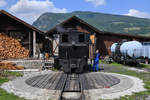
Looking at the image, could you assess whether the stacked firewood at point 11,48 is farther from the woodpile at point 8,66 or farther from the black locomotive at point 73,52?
the black locomotive at point 73,52

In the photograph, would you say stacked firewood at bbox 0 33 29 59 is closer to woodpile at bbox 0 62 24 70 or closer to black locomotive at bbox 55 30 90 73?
woodpile at bbox 0 62 24 70

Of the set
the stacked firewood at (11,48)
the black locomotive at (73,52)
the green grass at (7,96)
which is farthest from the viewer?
the stacked firewood at (11,48)

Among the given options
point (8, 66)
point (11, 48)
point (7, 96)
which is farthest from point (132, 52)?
point (7, 96)

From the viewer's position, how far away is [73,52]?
1219 cm

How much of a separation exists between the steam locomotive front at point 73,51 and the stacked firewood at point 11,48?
24.9 ft

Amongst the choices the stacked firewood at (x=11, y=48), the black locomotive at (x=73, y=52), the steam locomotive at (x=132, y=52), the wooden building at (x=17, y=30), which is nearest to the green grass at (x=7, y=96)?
the black locomotive at (x=73, y=52)

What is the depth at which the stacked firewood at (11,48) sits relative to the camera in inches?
713

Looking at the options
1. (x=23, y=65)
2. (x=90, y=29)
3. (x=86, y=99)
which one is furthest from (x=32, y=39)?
(x=86, y=99)

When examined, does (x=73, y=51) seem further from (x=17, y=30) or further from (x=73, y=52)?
(x=17, y=30)

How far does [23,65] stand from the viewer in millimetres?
15359

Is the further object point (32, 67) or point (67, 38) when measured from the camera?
point (32, 67)

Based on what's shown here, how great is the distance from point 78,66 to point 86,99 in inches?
231

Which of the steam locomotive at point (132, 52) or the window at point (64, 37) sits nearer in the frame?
the window at point (64, 37)

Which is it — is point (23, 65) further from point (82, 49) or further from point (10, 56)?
point (82, 49)
